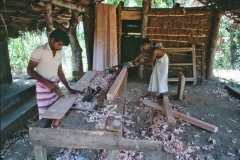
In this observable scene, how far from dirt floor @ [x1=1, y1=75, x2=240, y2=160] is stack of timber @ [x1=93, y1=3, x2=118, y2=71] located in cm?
166

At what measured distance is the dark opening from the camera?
7465mm

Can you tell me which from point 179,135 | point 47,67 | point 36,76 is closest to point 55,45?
point 47,67

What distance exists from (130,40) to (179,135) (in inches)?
193

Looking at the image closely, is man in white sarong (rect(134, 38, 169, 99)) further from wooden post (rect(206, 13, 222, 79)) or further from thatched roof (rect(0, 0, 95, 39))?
wooden post (rect(206, 13, 222, 79))

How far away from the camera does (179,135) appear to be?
347 cm

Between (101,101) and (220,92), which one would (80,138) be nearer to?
(101,101)

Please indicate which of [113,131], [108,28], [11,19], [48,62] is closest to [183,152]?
[113,131]

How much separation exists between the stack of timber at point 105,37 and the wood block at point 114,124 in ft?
14.9

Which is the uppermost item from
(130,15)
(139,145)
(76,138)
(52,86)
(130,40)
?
(130,15)

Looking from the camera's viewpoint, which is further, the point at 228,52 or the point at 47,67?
the point at 228,52

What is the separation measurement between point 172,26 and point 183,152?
16.3ft

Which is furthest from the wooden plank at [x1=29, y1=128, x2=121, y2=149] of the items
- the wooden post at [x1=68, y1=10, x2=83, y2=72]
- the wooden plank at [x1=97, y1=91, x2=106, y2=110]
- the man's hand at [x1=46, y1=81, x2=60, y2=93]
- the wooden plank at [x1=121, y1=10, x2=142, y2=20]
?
the wooden plank at [x1=121, y1=10, x2=142, y2=20]

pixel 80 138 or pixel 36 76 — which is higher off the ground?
pixel 36 76

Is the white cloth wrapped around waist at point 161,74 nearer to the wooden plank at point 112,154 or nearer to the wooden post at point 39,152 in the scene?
the wooden plank at point 112,154
